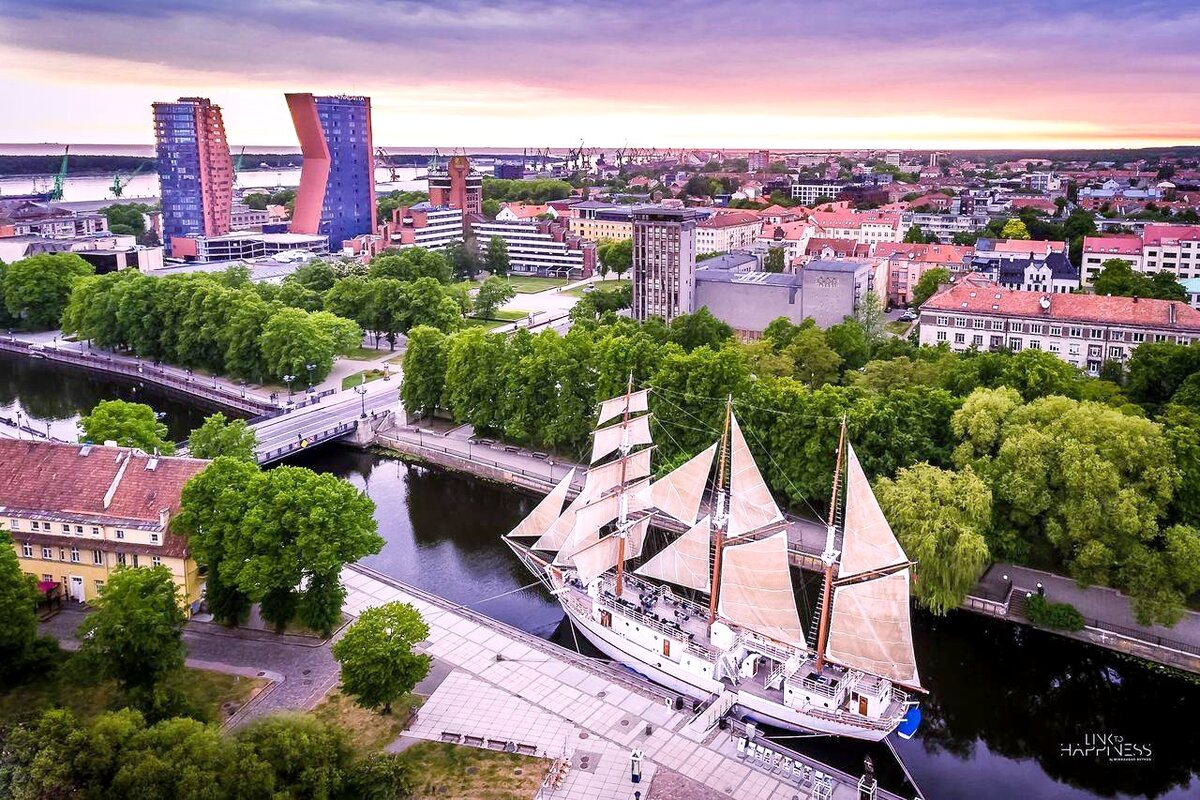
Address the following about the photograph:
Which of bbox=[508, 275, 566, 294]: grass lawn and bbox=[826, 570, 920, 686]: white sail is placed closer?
bbox=[826, 570, 920, 686]: white sail

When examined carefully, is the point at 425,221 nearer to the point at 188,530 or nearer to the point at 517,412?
the point at 517,412

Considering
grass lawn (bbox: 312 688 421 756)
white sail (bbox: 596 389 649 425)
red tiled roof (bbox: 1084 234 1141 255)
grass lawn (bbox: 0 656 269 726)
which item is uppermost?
red tiled roof (bbox: 1084 234 1141 255)

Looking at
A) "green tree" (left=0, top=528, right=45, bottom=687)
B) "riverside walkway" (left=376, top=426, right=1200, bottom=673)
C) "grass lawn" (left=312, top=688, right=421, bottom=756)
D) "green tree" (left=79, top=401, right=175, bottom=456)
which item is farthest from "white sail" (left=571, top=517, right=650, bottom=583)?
"green tree" (left=79, top=401, right=175, bottom=456)

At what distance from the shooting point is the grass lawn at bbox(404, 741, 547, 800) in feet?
99.2

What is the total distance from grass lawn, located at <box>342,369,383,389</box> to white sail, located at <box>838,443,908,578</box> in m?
55.0

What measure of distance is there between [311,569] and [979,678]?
28.5 m

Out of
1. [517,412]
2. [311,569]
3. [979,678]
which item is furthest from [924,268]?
[311,569]

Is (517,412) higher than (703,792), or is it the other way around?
(517,412)

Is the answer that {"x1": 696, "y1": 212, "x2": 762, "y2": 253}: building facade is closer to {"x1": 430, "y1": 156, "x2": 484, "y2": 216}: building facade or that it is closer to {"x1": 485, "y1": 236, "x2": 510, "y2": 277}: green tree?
{"x1": 485, "y1": 236, "x2": 510, "y2": 277}: green tree

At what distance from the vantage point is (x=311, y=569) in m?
37.4

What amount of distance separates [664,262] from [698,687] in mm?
61951

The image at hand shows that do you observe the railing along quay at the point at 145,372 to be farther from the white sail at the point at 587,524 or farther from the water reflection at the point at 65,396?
the white sail at the point at 587,524

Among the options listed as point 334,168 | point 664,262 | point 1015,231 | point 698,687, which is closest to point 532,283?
point 334,168

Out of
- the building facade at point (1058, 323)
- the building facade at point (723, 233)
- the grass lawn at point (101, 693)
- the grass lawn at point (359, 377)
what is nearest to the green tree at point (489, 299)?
the grass lawn at point (359, 377)
